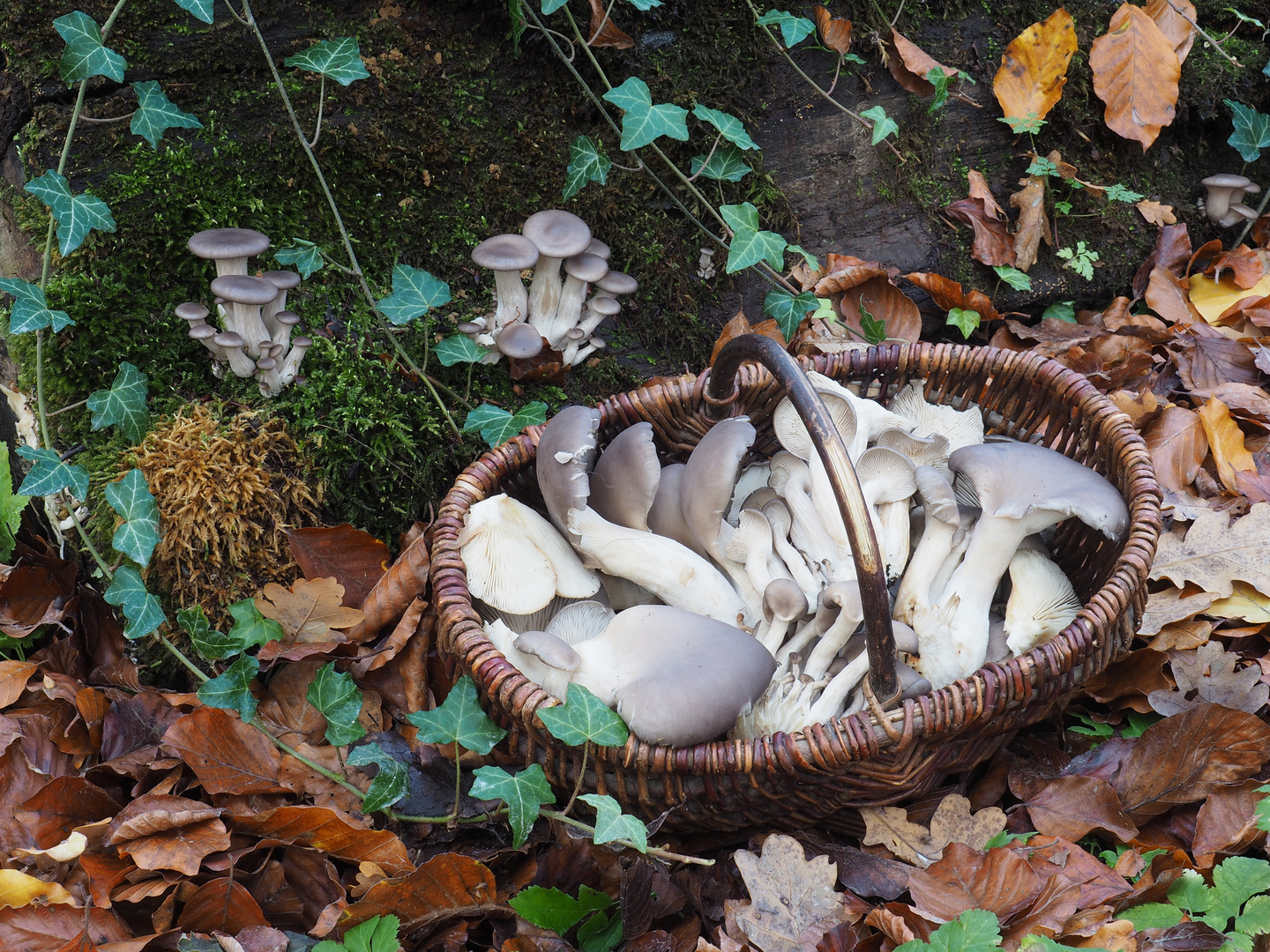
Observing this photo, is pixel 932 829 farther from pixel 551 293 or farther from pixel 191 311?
pixel 191 311

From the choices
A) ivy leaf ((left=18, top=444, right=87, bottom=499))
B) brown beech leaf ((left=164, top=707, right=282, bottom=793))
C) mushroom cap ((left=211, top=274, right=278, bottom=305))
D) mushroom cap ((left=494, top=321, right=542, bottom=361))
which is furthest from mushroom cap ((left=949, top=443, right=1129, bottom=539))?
ivy leaf ((left=18, top=444, right=87, bottom=499))

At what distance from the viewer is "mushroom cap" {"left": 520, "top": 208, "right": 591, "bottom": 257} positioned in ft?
9.32

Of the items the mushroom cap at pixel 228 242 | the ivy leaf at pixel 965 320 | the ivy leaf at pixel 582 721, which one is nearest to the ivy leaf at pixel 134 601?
the mushroom cap at pixel 228 242

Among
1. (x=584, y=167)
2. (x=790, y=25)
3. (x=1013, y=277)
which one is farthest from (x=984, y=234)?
(x=584, y=167)

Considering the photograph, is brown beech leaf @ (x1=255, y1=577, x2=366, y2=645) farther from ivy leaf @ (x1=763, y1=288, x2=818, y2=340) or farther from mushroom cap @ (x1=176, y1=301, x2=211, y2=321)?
ivy leaf @ (x1=763, y1=288, x2=818, y2=340)

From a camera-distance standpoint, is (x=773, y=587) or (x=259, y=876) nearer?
(x=259, y=876)

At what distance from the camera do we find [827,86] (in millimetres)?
3518

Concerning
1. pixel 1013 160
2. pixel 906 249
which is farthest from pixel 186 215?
pixel 1013 160

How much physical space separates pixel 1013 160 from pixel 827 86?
0.89 meters

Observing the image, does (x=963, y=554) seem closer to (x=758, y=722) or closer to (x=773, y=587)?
(x=773, y=587)

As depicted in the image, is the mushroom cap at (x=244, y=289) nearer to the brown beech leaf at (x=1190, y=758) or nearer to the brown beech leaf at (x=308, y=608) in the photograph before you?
the brown beech leaf at (x=308, y=608)

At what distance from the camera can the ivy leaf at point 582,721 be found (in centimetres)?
174

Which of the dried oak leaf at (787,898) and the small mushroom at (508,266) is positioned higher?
the small mushroom at (508,266)

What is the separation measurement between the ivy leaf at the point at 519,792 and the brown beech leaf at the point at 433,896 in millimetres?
128
